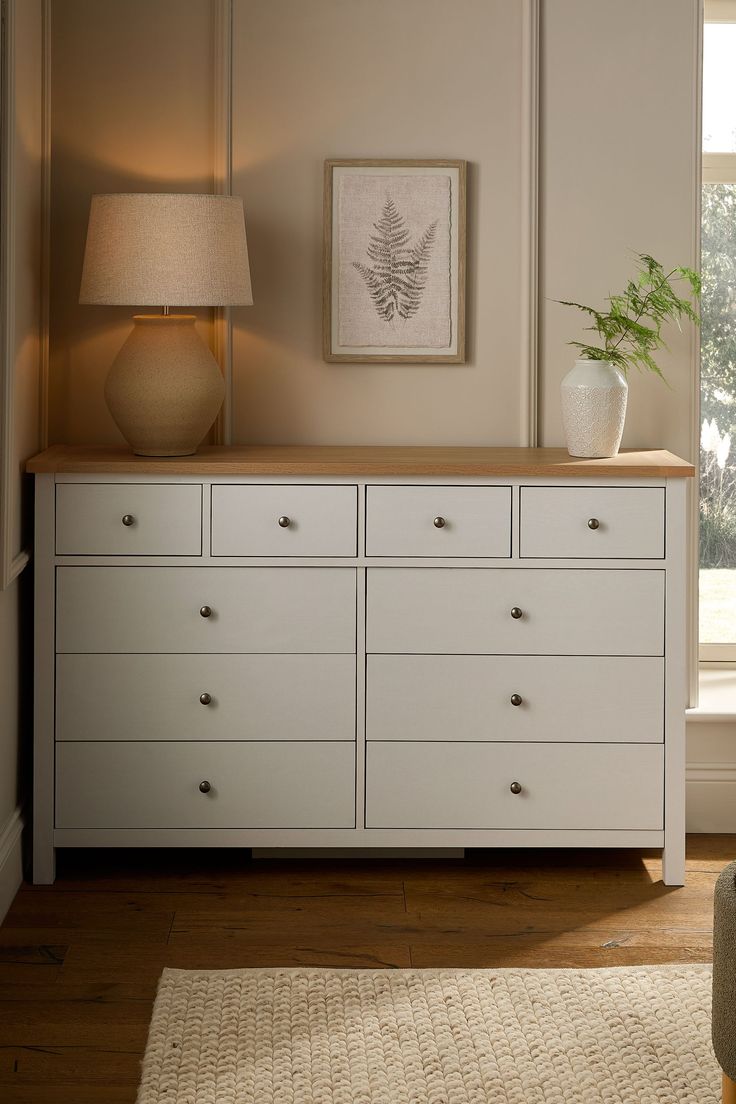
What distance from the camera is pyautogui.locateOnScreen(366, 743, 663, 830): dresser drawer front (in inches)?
113

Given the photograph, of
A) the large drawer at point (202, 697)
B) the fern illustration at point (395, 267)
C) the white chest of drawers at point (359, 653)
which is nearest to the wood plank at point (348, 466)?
the white chest of drawers at point (359, 653)

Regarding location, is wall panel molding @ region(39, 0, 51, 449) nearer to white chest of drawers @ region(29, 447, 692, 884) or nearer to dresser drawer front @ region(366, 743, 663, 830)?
white chest of drawers @ region(29, 447, 692, 884)

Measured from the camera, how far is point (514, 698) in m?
2.85

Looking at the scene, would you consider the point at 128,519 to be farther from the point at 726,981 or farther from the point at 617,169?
the point at 726,981

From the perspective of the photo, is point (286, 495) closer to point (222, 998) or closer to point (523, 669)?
point (523, 669)

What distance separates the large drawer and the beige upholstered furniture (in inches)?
51.5

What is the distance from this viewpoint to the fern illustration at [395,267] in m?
3.22

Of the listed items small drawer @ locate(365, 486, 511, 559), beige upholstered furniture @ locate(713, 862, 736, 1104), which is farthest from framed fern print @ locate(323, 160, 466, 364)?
beige upholstered furniture @ locate(713, 862, 736, 1104)

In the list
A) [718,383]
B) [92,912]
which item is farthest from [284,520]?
[718,383]

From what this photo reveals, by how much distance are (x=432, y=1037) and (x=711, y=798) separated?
1.28 metres

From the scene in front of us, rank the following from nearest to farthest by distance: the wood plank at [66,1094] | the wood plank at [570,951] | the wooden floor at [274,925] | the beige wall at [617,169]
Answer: the wood plank at [66,1094]
the wooden floor at [274,925]
the wood plank at [570,951]
the beige wall at [617,169]

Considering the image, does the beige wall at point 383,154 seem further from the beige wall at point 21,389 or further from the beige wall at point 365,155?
the beige wall at point 21,389

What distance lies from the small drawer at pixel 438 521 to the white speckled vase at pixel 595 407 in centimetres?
28

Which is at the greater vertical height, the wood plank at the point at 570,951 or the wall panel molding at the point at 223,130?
the wall panel molding at the point at 223,130
